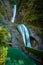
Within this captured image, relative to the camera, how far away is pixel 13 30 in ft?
23.2

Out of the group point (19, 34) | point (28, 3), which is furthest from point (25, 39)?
point (28, 3)

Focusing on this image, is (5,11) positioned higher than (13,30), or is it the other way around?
(5,11)

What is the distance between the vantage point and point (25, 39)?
23.9 ft

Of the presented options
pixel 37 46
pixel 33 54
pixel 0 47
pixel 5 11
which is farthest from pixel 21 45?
pixel 0 47

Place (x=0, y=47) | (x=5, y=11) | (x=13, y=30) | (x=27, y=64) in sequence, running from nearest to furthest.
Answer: (x=0, y=47), (x=27, y=64), (x=13, y=30), (x=5, y=11)

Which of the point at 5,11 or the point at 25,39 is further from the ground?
the point at 5,11

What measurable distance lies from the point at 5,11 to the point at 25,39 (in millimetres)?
2777

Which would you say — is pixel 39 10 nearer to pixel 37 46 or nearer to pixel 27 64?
pixel 37 46

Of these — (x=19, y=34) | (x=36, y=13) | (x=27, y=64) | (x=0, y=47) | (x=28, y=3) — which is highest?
(x=28, y=3)

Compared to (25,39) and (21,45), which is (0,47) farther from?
(25,39)

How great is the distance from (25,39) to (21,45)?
0.73 m

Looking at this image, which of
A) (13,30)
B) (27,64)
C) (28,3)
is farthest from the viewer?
(28,3)

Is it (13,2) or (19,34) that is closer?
(19,34)

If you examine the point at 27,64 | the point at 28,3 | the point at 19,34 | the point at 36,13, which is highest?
the point at 28,3
